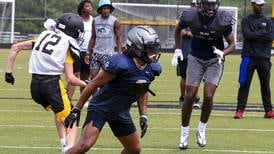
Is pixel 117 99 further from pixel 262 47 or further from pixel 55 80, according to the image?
pixel 262 47

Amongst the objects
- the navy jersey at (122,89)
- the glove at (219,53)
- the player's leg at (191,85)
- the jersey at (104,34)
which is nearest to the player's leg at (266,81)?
the jersey at (104,34)

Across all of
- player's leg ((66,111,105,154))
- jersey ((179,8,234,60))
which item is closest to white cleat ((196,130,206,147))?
jersey ((179,8,234,60))

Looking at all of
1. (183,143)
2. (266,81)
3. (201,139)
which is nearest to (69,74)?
(183,143)

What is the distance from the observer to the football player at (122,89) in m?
7.59

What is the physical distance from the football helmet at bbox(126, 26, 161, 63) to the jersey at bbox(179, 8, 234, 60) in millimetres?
2787

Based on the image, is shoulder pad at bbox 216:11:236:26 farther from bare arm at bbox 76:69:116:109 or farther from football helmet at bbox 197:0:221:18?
bare arm at bbox 76:69:116:109

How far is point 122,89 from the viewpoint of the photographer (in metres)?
7.73

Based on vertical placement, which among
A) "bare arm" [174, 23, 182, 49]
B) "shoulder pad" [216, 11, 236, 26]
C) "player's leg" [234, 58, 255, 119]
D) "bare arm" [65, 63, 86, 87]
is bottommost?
"player's leg" [234, 58, 255, 119]

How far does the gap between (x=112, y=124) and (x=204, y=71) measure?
3011 mm

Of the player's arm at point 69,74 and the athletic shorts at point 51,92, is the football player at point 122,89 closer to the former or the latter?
the player's arm at point 69,74

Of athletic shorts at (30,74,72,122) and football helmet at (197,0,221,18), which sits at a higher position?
football helmet at (197,0,221,18)

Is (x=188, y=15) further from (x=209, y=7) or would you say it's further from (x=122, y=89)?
(x=122, y=89)

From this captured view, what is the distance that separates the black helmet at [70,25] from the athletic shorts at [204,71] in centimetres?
193

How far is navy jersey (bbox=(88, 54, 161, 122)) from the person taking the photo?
761 centimetres
